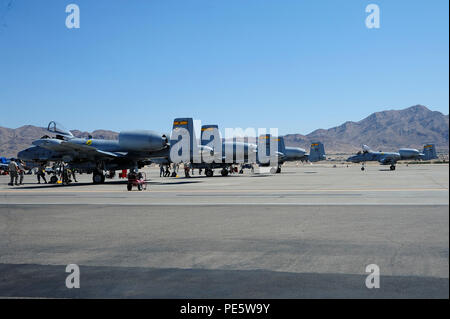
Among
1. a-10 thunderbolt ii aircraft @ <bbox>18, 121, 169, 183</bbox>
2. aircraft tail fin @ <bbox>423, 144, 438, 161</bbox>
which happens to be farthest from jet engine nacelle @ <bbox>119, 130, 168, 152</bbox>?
aircraft tail fin @ <bbox>423, 144, 438, 161</bbox>

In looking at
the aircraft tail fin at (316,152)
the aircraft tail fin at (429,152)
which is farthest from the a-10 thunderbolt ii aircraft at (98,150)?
the aircraft tail fin at (316,152)

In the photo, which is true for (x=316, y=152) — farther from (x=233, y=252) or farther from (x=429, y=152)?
(x=233, y=252)

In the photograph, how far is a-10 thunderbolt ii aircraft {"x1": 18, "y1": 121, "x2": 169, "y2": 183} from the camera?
32344 millimetres

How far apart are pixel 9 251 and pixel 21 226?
3498 millimetres

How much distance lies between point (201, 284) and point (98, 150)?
29.8 meters

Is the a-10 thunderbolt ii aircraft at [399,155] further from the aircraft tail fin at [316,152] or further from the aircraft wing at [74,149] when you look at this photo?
the aircraft wing at [74,149]

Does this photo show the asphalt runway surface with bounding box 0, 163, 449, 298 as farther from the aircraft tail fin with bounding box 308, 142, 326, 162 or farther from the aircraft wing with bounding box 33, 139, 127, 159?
the aircraft tail fin with bounding box 308, 142, 326, 162

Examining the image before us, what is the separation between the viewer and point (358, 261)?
6.52m

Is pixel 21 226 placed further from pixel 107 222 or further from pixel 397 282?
pixel 397 282

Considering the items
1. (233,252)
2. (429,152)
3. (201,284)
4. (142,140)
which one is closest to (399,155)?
(429,152)

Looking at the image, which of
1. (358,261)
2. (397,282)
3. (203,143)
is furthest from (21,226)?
(203,143)

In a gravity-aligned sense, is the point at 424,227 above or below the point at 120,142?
below

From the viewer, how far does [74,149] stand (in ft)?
111
